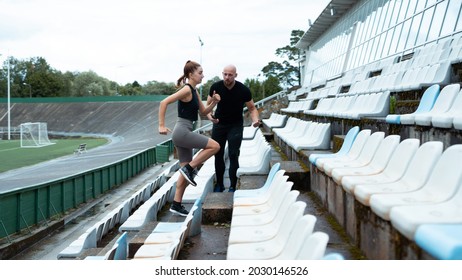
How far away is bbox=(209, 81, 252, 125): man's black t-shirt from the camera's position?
5527 millimetres

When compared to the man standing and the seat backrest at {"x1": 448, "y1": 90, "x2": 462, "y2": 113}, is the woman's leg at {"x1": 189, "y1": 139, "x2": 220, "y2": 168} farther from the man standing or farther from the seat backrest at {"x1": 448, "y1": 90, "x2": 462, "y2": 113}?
the seat backrest at {"x1": 448, "y1": 90, "x2": 462, "y2": 113}

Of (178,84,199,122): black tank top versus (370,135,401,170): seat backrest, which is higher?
(178,84,199,122): black tank top

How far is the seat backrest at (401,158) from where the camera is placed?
102 inches

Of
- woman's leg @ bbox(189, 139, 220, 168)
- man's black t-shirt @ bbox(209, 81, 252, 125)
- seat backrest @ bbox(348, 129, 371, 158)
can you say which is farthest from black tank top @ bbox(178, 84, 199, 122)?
seat backrest @ bbox(348, 129, 371, 158)

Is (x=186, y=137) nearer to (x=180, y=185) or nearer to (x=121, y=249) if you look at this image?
(x=180, y=185)

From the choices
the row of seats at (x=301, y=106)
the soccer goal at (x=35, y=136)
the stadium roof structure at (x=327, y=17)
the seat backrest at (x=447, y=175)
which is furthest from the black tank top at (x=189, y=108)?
the soccer goal at (x=35, y=136)

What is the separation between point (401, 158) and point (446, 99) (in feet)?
4.92

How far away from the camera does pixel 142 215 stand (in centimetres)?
625

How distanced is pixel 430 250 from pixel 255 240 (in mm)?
1327

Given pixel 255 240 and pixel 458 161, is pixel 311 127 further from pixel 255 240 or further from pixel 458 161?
pixel 458 161

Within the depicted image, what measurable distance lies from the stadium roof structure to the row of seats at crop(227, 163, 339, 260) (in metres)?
22.9

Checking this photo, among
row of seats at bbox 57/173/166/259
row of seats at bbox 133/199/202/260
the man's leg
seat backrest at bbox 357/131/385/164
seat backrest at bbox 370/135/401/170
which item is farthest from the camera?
row of seats at bbox 57/173/166/259

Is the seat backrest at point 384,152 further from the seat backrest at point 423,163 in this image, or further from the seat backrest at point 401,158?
the seat backrest at point 423,163

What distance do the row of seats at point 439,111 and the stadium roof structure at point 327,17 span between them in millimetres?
21656
